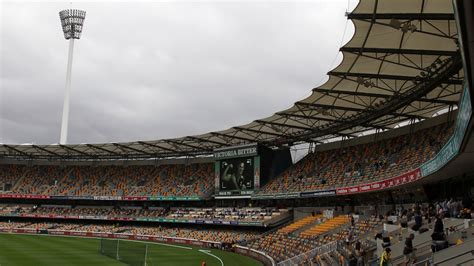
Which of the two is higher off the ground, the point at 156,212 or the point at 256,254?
the point at 156,212

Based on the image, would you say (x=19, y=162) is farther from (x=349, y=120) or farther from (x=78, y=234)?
(x=349, y=120)

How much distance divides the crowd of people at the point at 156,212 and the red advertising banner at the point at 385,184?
38.2 ft

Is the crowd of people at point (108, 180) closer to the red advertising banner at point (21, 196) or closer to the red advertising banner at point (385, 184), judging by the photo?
the red advertising banner at point (21, 196)

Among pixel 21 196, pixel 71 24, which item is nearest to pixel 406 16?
pixel 21 196

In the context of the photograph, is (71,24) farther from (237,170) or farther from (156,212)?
(237,170)

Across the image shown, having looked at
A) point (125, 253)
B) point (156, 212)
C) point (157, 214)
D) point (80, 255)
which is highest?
point (156, 212)

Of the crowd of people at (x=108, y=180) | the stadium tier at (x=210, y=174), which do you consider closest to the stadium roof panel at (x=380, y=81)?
the stadium tier at (x=210, y=174)

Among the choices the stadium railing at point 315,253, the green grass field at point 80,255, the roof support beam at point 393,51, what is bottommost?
the green grass field at point 80,255

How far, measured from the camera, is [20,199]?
71.3 metres

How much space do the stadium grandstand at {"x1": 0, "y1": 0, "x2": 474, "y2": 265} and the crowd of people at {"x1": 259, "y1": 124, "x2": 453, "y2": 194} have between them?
0.69ft

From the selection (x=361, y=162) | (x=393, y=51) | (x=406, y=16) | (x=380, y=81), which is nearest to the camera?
(x=406, y=16)

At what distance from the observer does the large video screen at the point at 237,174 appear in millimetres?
53094

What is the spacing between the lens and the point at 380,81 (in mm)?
28750

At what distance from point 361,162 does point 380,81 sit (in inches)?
663
